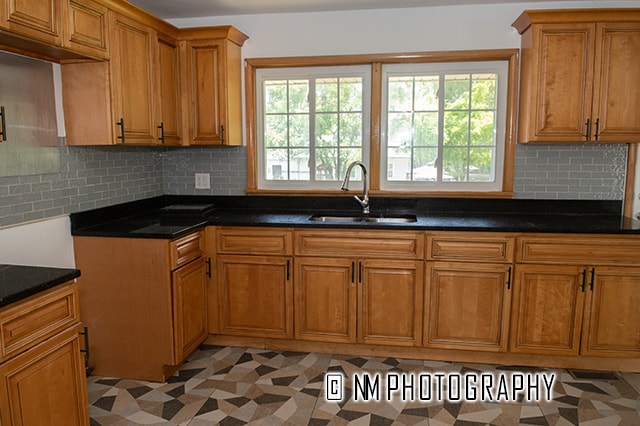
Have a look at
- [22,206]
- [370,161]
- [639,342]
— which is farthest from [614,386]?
[22,206]

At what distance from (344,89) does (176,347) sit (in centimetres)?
209

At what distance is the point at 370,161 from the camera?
349cm

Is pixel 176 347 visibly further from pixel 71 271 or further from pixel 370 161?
pixel 370 161

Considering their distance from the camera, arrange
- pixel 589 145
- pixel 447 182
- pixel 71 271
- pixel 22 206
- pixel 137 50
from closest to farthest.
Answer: pixel 71 271 < pixel 22 206 < pixel 137 50 < pixel 589 145 < pixel 447 182

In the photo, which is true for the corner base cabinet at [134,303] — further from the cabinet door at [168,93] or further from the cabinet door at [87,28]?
the cabinet door at [87,28]

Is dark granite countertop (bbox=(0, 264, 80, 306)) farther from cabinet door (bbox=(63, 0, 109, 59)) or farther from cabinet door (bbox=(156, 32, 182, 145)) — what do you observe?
cabinet door (bbox=(156, 32, 182, 145))

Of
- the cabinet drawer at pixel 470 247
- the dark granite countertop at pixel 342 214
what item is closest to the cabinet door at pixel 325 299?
the dark granite countertop at pixel 342 214

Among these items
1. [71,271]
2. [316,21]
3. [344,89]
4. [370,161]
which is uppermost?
[316,21]

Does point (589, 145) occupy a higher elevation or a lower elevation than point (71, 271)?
higher

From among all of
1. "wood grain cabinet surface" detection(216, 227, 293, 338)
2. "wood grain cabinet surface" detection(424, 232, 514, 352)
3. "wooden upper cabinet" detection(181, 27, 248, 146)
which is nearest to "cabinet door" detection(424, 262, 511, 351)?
"wood grain cabinet surface" detection(424, 232, 514, 352)

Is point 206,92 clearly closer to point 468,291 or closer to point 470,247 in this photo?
point 470,247

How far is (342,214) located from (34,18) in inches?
85.6

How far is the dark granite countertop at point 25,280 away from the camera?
1653 millimetres

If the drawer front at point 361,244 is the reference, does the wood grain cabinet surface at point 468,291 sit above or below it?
below
